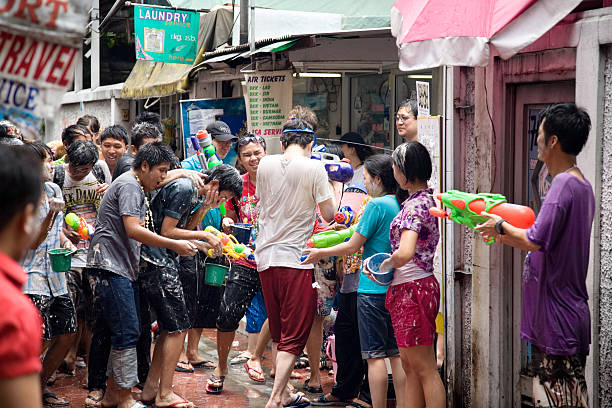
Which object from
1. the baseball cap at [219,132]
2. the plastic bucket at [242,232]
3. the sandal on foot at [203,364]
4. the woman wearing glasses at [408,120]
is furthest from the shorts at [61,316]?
the woman wearing glasses at [408,120]

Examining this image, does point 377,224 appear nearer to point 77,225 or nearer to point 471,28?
point 471,28

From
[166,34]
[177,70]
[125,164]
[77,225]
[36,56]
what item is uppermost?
[166,34]

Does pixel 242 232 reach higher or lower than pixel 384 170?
lower

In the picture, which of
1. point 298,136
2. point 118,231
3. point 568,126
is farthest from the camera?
A: point 298,136

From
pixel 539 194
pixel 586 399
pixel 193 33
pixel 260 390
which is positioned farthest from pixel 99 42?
pixel 586 399

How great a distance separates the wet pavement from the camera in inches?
284

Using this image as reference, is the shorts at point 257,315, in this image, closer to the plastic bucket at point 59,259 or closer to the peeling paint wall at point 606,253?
the plastic bucket at point 59,259

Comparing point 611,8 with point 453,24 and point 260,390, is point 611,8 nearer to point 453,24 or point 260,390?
point 453,24

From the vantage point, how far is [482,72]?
6.30m

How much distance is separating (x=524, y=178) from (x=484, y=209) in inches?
58.4

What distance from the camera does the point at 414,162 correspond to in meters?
5.56

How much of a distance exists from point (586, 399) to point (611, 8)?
2350 mm

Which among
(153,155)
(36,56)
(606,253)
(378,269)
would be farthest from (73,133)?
(606,253)

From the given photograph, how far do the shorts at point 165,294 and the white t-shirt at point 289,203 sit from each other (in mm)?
759
